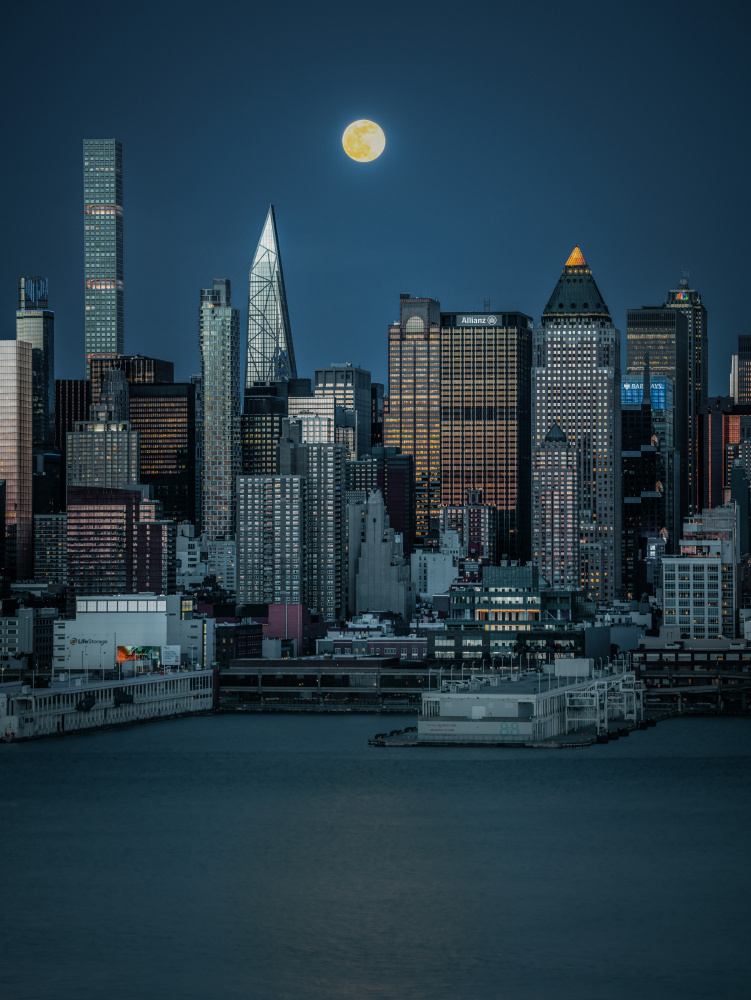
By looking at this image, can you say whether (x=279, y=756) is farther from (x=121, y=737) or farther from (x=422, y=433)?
(x=422, y=433)

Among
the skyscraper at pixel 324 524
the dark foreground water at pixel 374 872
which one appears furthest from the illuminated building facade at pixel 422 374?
the dark foreground water at pixel 374 872

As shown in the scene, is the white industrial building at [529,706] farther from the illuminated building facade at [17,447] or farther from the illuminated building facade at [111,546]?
the illuminated building facade at [17,447]

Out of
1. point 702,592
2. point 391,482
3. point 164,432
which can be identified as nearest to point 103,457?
point 164,432

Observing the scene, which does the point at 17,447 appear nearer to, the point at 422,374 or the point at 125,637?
the point at 422,374

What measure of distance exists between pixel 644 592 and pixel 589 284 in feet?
121

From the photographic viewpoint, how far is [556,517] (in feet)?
541

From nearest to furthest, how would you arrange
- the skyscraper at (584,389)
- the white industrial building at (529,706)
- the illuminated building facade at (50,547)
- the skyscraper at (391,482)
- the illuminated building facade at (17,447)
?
1. the white industrial building at (529,706)
2. the illuminated building facade at (50,547)
3. the illuminated building facade at (17,447)
4. the skyscraper at (584,389)
5. the skyscraper at (391,482)

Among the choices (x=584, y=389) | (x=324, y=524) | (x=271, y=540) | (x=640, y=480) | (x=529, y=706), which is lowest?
(x=529, y=706)

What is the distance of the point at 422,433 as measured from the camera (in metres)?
200

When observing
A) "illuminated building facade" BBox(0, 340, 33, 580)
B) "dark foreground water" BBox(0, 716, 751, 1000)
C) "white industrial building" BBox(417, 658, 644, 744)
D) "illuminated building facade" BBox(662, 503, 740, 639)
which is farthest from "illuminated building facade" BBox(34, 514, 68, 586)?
"dark foreground water" BBox(0, 716, 751, 1000)

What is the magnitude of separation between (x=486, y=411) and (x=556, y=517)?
35.3m

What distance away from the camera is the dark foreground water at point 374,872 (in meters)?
37.8

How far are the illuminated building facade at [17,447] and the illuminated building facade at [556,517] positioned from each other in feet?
153

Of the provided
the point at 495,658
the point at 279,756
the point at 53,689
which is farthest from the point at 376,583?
the point at 279,756
